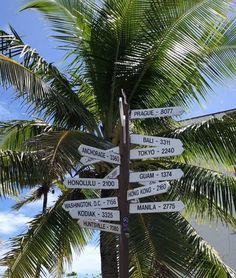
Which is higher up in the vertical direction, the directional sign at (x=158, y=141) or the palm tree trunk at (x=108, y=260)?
the directional sign at (x=158, y=141)

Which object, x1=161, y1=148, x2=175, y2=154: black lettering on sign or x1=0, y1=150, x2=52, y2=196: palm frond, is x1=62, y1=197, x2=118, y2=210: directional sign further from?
x1=0, y1=150, x2=52, y2=196: palm frond

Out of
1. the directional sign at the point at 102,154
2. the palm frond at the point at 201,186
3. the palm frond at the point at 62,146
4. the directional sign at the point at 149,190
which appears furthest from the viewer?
the palm frond at the point at 201,186

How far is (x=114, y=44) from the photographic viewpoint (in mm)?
10281

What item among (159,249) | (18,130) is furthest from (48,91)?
(159,249)

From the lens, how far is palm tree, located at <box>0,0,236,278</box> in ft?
31.5

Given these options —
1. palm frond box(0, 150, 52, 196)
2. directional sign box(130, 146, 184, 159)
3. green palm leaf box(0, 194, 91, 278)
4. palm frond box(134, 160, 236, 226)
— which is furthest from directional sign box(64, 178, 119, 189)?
palm frond box(134, 160, 236, 226)

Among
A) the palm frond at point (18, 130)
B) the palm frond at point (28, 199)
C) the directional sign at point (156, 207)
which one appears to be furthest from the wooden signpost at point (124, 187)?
the palm frond at point (28, 199)

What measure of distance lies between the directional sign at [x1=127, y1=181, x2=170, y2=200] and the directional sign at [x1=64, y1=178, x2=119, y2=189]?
197mm

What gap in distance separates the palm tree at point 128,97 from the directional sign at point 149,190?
10.1ft

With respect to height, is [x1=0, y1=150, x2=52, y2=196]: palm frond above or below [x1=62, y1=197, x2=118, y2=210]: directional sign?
above

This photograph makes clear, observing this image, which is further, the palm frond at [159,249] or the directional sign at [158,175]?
the palm frond at [159,249]

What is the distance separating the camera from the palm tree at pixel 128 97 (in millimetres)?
9602

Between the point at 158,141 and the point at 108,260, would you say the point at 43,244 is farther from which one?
the point at 158,141

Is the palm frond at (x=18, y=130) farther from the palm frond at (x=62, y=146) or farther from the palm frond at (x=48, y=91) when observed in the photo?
the palm frond at (x=62, y=146)
